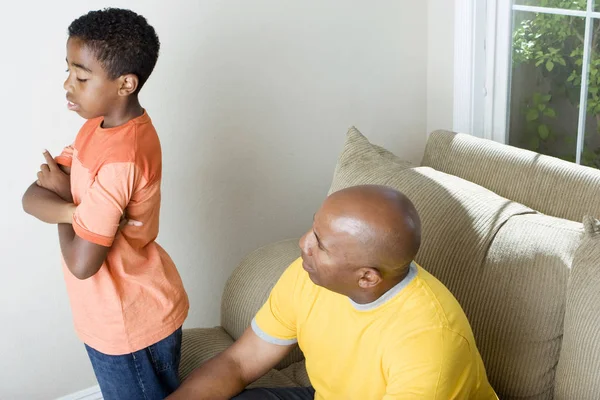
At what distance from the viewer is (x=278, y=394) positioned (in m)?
1.62

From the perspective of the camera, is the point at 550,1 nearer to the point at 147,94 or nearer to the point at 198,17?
the point at 198,17

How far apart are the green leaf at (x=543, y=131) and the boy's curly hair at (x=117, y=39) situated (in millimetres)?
1223

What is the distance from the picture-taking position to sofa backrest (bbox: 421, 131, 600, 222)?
5.32 ft

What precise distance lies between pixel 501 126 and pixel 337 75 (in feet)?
1.74

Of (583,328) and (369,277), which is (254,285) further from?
(583,328)

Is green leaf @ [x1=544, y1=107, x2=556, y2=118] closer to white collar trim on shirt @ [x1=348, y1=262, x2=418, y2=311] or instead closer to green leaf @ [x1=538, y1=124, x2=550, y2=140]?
green leaf @ [x1=538, y1=124, x2=550, y2=140]

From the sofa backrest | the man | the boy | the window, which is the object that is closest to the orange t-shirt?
the boy

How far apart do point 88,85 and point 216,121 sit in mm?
761

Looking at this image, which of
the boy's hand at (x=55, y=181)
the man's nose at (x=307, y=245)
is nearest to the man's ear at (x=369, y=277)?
the man's nose at (x=307, y=245)

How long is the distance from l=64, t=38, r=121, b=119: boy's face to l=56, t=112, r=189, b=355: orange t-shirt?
0.05 m

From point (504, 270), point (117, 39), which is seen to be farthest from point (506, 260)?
point (117, 39)

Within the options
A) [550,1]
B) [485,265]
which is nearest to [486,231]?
[485,265]

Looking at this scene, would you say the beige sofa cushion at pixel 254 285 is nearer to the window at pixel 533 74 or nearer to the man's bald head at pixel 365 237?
the man's bald head at pixel 365 237

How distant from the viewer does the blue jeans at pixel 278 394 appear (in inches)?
62.4
